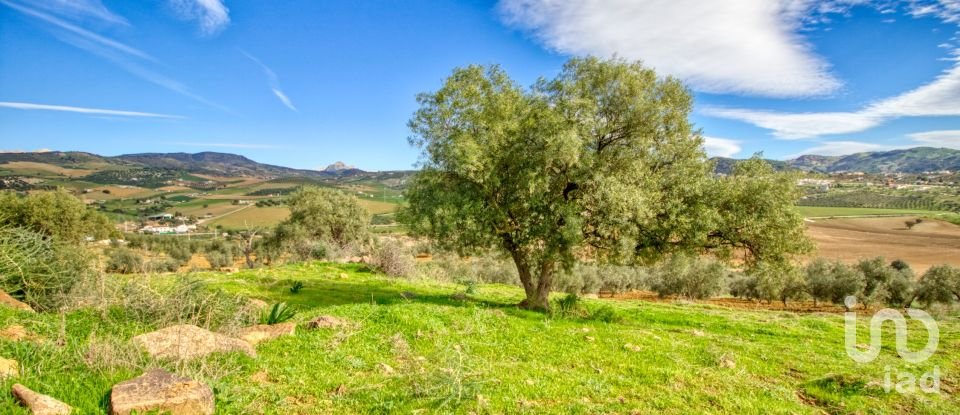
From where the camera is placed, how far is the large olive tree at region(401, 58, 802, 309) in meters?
14.7

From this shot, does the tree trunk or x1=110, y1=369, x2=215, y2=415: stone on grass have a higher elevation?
x1=110, y1=369, x2=215, y2=415: stone on grass

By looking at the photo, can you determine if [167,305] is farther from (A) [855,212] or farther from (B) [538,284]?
(A) [855,212]

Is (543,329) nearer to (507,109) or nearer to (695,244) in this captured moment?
(695,244)

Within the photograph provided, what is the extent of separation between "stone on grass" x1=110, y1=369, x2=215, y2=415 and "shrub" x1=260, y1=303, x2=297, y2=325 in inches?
213

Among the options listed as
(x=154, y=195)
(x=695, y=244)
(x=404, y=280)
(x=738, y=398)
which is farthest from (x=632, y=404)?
(x=154, y=195)

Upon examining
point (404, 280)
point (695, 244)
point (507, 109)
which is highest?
point (507, 109)

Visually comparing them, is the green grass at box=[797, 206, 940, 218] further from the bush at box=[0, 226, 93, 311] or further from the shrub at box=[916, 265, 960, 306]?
the bush at box=[0, 226, 93, 311]

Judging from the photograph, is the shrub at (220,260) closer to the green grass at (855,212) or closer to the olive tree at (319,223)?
the olive tree at (319,223)

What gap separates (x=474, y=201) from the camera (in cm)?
1562

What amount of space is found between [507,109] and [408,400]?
1149 cm

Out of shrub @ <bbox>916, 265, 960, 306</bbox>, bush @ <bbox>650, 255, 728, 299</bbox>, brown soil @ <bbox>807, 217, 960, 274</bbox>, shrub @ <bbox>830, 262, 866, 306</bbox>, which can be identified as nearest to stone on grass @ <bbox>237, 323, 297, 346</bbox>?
bush @ <bbox>650, 255, 728, 299</bbox>

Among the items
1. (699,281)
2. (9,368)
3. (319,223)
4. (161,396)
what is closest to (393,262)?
(319,223)

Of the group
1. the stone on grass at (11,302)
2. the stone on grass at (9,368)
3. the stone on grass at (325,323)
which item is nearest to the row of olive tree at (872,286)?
the stone on grass at (325,323)

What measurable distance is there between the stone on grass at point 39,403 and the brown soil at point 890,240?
208 ft
